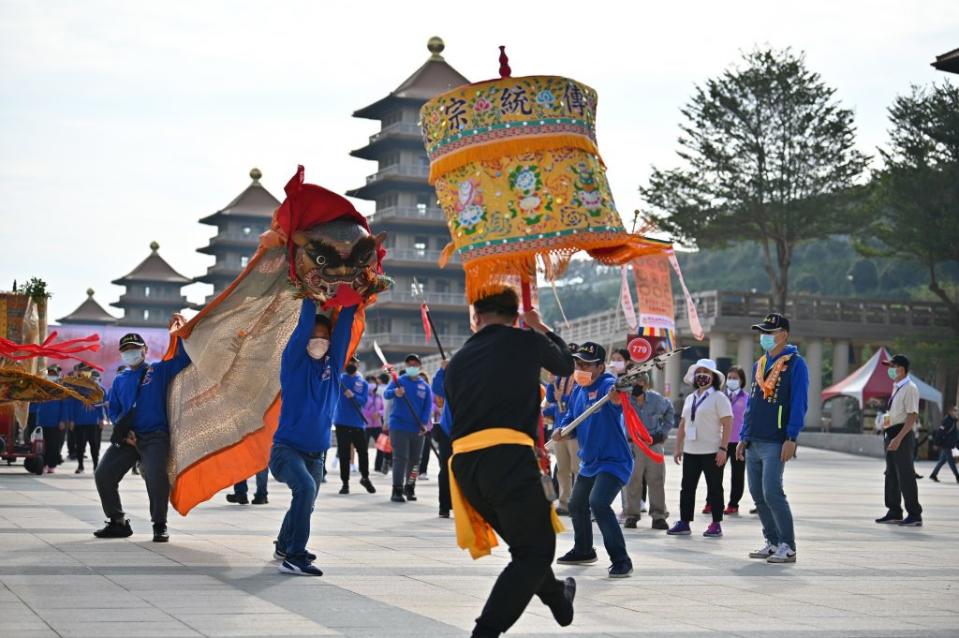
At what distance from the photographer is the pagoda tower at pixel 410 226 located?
8019 cm

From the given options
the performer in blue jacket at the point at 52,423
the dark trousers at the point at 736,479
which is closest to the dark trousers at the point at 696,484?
the dark trousers at the point at 736,479

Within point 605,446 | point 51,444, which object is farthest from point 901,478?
point 51,444

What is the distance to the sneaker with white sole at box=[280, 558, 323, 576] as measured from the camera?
348 inches

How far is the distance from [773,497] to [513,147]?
14.5ft

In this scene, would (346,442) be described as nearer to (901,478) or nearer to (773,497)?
(901,478)

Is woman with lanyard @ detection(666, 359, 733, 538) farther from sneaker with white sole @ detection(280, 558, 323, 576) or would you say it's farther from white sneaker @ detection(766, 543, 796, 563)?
sneaker with white sole @ detection(280, 558, 323, 576)

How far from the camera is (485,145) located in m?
7.23

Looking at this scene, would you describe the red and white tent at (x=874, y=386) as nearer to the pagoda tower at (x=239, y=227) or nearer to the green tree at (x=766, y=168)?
the green tree at (x=766, y=168)

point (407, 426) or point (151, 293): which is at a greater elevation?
point (151, 293)

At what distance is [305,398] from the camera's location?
9211mm

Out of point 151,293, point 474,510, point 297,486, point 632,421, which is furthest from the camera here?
point 151,293

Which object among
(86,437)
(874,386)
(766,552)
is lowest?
(766,552)

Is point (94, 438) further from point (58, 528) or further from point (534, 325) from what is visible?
point (534, 325)

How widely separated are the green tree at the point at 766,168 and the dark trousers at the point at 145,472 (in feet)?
133
